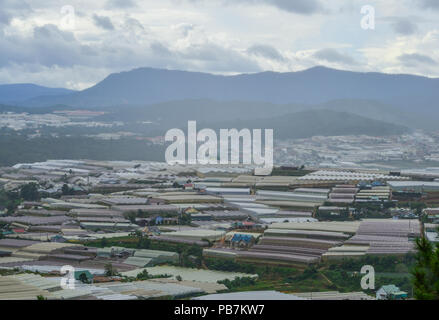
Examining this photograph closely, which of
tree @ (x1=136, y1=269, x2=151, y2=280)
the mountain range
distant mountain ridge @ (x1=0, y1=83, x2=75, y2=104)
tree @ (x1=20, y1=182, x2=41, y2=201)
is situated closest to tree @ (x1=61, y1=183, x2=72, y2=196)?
tree @ (x1=20, y1=182, x2=41, y2=201)

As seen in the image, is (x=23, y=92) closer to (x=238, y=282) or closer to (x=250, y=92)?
(x=250, y=92)

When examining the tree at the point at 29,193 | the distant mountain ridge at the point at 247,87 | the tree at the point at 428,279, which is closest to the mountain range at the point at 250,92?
the distant mountain ridge at the point at 247,87

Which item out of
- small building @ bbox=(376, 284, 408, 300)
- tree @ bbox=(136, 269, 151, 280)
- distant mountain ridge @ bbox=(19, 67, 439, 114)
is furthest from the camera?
distant mountain ridge @ bbox=(19, 67, 439, 114)

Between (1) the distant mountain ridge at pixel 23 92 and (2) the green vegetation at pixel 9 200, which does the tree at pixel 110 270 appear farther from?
(1) the distant mountain ridge at pixel 23 92

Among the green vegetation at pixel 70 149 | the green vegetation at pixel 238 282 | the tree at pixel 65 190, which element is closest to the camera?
the green vegetation at pixel 238 282

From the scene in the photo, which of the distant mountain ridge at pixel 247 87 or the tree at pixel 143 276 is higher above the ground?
the distant mountain ridge at pixel 247 87

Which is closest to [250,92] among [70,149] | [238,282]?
[70,149]

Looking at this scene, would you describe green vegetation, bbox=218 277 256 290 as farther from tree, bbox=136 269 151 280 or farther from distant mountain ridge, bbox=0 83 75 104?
distant mountain ridge, bbox=0 83 75 104
